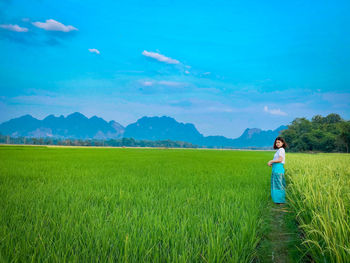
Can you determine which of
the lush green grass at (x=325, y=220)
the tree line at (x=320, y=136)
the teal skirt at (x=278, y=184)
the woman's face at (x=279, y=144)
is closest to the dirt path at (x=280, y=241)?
the lush green grass at (x=325, y=220)

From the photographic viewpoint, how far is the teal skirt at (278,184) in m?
5.17

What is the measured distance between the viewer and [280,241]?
3.33 m

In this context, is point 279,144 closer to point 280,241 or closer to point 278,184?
point 278,184

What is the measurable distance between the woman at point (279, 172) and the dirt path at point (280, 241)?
55 cm

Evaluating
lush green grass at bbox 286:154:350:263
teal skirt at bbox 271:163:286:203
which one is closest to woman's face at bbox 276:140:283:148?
teal skirt at bbox 271:163:286:203

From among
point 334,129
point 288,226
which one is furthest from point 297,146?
point 288,226

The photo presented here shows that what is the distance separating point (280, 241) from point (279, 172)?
84.1 inches

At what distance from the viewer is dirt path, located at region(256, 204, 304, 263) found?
9.16ft

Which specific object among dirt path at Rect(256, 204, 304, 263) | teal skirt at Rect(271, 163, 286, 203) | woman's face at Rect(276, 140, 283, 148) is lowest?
dirt path at Rect(256, 204, 304, 263)

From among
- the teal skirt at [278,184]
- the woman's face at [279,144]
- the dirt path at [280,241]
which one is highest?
the woman's face at [279,144]

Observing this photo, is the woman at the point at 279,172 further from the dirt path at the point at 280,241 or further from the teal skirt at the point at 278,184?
the dirt path at the point at 280,241

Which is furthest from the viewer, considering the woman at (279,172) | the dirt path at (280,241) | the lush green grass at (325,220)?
the woman at (279,172)

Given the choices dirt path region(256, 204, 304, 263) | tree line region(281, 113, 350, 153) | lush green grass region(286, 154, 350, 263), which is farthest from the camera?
tree line region(281, 113, 350, 153)

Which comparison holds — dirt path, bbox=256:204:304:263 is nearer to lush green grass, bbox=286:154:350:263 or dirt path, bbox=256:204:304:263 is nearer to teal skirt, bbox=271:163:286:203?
lush green grass, bbox=286:154:350:263
